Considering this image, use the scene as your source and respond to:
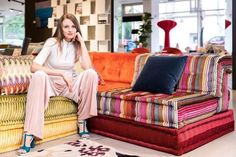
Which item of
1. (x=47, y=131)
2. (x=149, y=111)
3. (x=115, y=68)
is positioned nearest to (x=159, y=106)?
(x=149, y=111)

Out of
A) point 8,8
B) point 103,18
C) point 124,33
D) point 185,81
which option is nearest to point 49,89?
point 185,81

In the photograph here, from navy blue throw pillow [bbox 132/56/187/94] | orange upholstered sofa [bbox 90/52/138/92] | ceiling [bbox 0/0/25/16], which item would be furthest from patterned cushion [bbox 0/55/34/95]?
ceiling [bbox 0/0/25/16]

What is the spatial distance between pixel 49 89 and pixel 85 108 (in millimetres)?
452

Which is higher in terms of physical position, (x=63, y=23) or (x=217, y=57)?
(x=63, y=23)

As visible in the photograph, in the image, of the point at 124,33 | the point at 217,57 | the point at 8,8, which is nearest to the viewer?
the point at 217,57

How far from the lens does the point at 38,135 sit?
287 cm

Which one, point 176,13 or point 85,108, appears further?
point 176,13

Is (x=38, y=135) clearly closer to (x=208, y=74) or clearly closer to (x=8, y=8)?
(x=208, y=74)

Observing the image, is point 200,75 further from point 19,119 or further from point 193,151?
point 19,119

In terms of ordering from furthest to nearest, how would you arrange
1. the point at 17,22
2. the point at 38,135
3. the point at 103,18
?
the point at 17,22
the point at 103,18
the point at 38,135

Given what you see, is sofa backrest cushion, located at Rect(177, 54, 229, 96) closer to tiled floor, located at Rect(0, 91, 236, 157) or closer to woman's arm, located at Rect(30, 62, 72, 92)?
tiled floor, located at Rect(0, 91, 236, 157)

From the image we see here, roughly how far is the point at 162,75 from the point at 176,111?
0.57 m

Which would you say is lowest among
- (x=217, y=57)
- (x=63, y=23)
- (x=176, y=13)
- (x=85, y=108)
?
(x=85, y=108)

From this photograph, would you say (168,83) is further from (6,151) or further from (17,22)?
(17,22)
